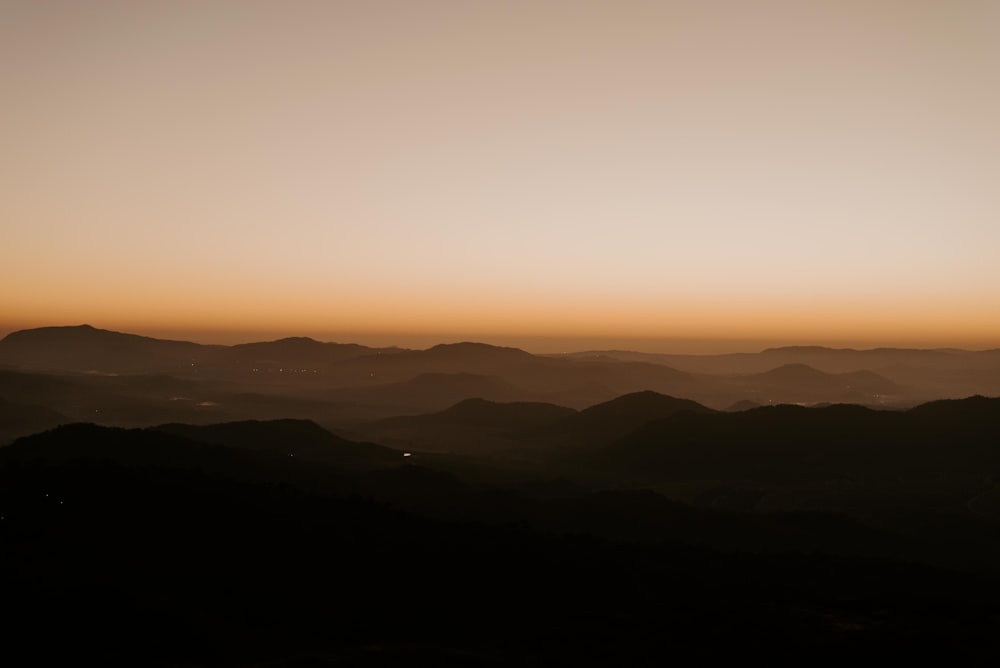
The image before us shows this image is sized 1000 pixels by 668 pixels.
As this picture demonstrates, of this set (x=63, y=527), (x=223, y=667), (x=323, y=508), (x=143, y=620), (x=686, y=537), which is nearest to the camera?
(x=223, y=667)

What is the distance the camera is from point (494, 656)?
4319 cm

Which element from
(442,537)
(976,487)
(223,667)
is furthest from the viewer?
(976,487)

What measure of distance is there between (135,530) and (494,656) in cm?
3665

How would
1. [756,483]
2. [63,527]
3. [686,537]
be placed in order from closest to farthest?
[63,527] < [686,537] < [756,483]

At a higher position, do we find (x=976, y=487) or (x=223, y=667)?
(x=223, y=667)

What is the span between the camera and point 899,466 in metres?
185

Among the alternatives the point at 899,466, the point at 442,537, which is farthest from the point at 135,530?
the point at 899,466

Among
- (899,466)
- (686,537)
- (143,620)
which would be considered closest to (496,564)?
(143,620)

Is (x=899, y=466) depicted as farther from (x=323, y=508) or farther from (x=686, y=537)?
(x=323, y=508)

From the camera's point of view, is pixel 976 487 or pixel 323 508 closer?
pixel 323 508

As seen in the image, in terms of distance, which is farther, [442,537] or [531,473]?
[531,473]

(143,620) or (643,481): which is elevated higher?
(143,620)

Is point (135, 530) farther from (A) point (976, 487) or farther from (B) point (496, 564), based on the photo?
(A) point (976, 487)

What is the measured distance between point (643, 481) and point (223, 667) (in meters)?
164
